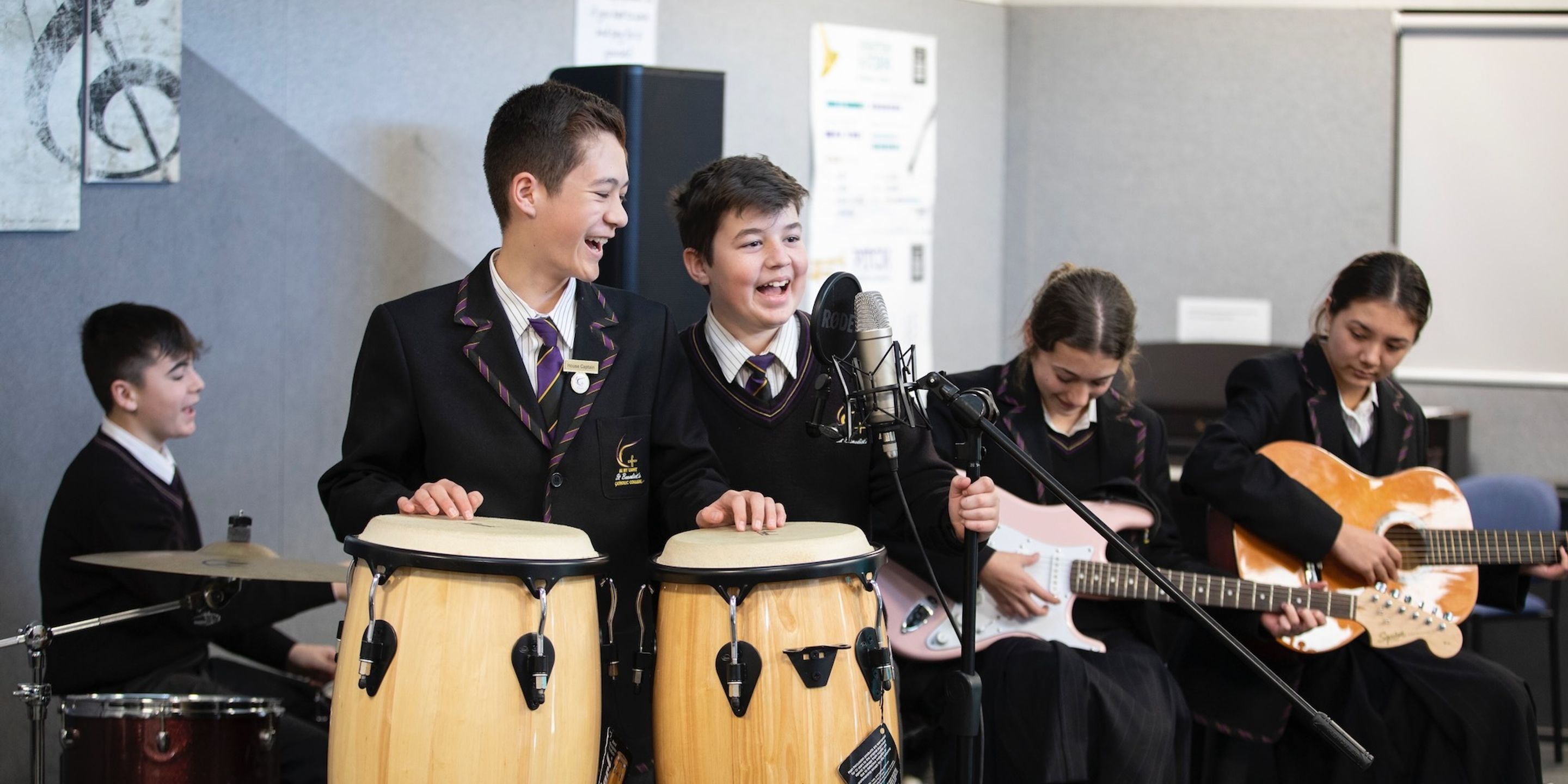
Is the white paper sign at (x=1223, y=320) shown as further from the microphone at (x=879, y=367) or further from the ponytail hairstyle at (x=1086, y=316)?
the microphone at (x=879, y=367)

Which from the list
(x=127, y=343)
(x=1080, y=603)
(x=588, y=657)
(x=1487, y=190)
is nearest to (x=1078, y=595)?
(x=1080, y=603)

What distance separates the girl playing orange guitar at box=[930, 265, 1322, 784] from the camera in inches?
93.6

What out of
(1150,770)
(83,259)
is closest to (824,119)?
(83,259)

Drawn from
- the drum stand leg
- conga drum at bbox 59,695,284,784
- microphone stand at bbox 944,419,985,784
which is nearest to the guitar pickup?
microphone stand at bbox 944,419,985,784

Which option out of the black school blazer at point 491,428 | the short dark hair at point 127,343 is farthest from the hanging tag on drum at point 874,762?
the short dark hair at point 127,343

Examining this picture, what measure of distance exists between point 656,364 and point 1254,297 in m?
3.41

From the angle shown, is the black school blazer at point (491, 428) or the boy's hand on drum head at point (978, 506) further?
the black school blazer at point (491, 428)

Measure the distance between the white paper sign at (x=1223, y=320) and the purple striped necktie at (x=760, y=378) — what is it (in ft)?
9.80

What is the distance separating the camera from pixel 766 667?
1.65 m

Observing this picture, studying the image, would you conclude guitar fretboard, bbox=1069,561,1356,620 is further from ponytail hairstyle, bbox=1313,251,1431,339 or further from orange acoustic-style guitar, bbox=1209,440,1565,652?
ponytail hairstyle, bbox=1313,251,1431,339

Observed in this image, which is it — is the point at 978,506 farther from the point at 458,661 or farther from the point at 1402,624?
the point at 1402,624

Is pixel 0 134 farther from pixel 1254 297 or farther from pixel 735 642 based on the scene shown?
pixel 1254 297

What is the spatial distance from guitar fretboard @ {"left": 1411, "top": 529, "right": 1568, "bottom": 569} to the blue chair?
82cm

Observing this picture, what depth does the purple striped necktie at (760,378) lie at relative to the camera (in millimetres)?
2229
